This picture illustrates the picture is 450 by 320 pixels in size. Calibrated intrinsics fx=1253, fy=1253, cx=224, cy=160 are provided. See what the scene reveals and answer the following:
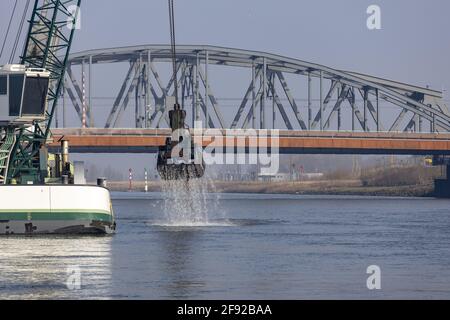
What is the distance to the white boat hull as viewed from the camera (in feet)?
246

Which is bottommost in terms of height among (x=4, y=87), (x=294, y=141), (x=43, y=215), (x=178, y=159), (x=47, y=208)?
(x=43, y=215)

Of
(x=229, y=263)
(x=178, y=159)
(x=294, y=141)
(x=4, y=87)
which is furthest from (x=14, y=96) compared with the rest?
(x=294, y=141)

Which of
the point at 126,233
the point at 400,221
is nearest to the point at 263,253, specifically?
the point at 126,233

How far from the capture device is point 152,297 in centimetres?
4472

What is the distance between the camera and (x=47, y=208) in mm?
75062

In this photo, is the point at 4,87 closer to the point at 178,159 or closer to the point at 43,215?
the point at 43,215

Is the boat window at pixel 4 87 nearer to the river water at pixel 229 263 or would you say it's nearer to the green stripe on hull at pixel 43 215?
the green stripe on hull at pixel 43 215

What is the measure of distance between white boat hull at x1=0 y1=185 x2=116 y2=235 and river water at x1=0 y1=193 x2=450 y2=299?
97cm

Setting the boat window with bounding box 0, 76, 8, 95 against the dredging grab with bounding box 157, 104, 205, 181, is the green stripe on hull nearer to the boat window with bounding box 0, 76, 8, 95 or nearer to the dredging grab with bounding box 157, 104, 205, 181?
the dredging grab with bounding box 157, 104, 205, 181

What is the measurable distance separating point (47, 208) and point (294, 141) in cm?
11441

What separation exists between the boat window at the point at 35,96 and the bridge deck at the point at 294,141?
88.1 m

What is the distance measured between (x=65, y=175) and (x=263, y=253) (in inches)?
924
